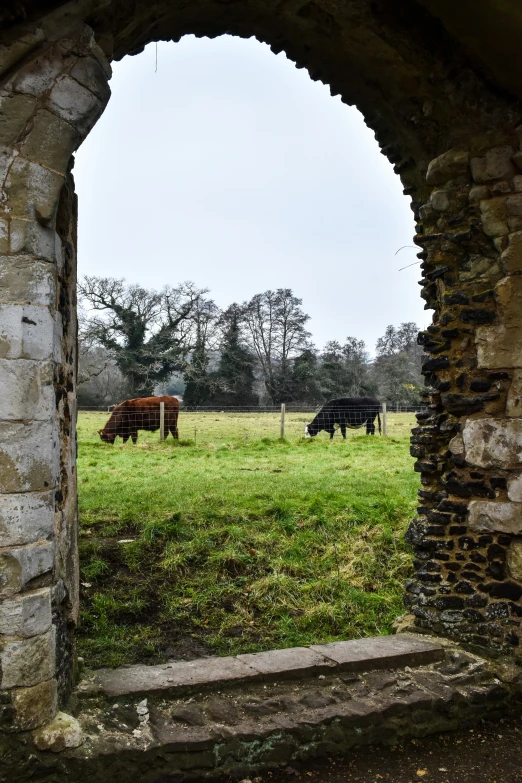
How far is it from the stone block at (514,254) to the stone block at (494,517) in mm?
1637

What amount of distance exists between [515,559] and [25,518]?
327cm

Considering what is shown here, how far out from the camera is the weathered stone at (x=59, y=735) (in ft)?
10.3

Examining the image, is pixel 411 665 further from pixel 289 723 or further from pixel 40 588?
pixel 40 588

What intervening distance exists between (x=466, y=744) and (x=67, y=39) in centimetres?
455

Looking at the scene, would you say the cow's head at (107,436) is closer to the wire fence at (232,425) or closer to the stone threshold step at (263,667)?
the wire fence at (232,425)

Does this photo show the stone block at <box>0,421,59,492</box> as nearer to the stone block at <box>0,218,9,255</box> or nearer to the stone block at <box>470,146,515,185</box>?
the stone block at <box>0,218,9,255</box>

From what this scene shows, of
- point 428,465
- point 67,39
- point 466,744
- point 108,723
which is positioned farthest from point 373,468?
point 67,39

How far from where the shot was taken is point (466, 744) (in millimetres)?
3877

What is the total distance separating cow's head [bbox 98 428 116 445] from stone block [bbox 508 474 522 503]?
13785 millimetres

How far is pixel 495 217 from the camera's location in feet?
15.0

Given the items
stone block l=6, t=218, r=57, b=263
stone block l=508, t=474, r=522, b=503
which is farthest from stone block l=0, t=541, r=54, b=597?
stone block l=508, t=474, r=522, b=503

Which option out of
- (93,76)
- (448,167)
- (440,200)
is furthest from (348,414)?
(93,76)

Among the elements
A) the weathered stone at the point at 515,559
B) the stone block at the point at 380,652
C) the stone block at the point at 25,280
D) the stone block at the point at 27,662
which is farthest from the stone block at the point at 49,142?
the weathered stone at the point at 515,559

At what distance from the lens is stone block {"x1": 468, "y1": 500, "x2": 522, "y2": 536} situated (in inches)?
176
